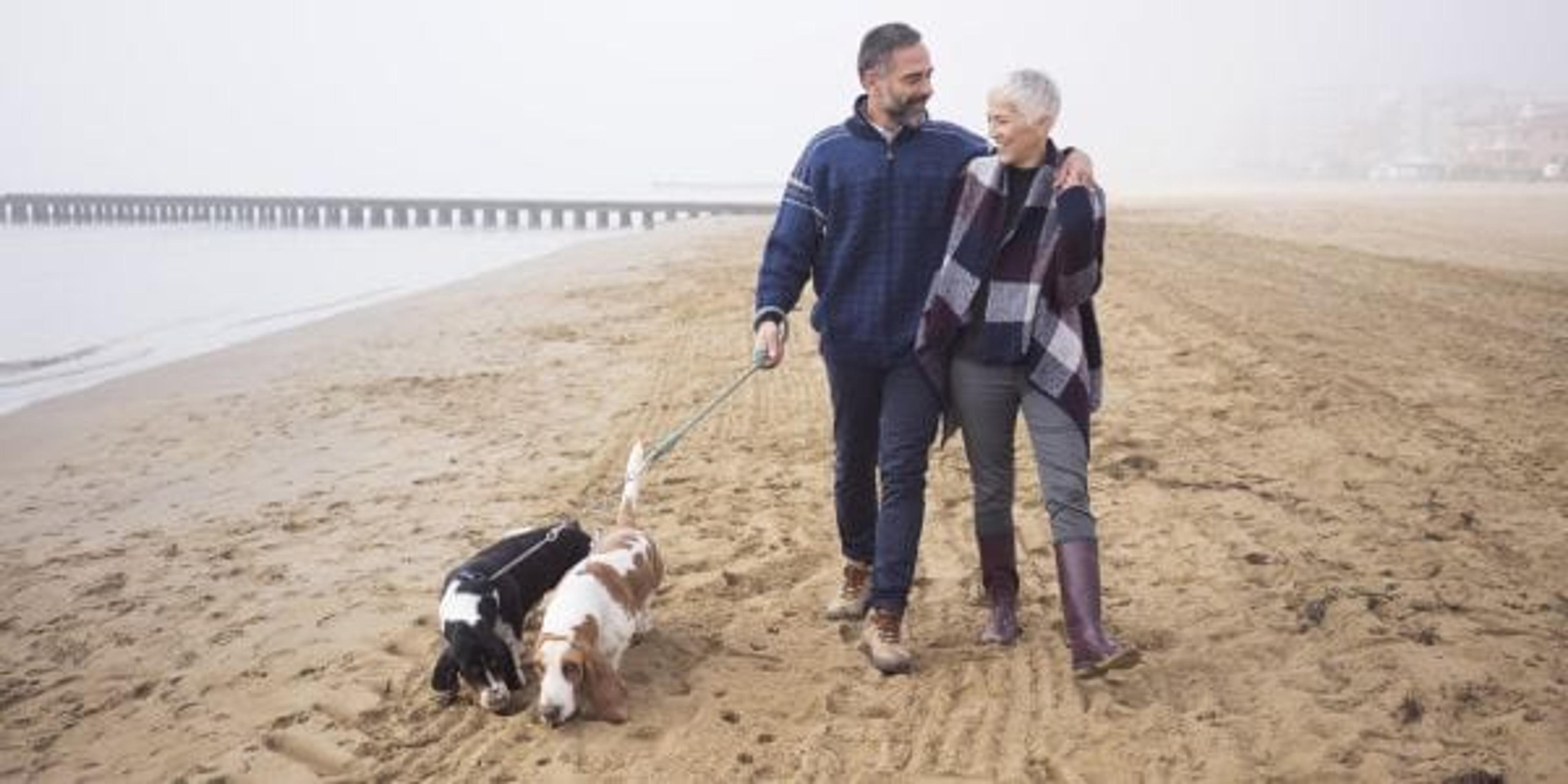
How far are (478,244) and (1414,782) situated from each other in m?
42.1

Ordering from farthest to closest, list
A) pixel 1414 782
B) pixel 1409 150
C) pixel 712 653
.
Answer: pixel 1409 150 → pixel 712 653 → pixel 1414 782

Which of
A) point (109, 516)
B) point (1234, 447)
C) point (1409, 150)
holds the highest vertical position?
point (1409, 150)

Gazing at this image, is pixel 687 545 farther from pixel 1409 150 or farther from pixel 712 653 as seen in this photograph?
pixel 1409 150

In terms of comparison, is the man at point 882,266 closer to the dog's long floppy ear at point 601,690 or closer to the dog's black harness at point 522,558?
the dog's long floppy ear at point 601,690

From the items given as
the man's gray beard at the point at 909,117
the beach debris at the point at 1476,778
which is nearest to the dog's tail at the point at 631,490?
the man's gray beard at the point at 909,117

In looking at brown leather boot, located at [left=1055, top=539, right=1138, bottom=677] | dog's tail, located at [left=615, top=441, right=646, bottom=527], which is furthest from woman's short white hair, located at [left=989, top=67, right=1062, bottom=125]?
dog's tail, located at [left=615, top=441, right=646, bottom=527]

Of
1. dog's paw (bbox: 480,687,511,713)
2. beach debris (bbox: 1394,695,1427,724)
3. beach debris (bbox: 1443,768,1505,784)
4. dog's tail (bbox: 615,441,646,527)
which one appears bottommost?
dog's paw (bbox: 480,687,511,713)

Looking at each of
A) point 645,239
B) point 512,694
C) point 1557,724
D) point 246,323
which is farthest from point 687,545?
point 645,239

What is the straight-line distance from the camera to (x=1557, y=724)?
3322 mm

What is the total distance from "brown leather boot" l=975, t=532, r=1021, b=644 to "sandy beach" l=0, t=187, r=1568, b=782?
0.26 feet

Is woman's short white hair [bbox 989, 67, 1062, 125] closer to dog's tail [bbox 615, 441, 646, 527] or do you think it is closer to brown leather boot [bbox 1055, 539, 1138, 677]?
brown leather boot [bbox 1055, 539, 1138, 677]

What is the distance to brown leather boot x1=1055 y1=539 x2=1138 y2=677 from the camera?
12.0 feet

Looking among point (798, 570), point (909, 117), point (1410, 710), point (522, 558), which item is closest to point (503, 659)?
point (522, 558)

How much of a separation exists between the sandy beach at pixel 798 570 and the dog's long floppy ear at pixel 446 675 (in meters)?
0.09
